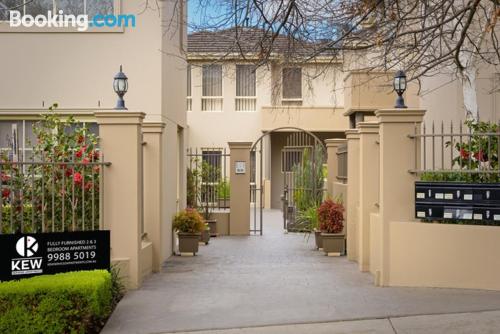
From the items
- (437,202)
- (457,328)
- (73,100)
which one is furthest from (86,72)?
(457,328)

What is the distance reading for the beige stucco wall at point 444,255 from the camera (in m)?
9.77

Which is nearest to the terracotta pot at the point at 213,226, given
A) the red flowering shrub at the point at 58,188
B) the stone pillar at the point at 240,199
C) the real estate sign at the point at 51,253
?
the stone pillar at the point at 240,199

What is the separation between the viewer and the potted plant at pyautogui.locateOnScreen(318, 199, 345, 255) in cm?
1474

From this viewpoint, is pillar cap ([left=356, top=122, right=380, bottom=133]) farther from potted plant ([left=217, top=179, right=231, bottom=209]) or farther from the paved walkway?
potted plant ([left=217, top=179, right=231, bottom=209])

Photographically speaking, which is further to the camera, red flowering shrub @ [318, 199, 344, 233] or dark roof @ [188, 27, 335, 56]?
red flowering shrub @ [318, 199, 344, 233]

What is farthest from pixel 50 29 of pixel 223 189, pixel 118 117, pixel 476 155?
pixel 223 189

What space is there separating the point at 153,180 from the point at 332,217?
4.25 meters

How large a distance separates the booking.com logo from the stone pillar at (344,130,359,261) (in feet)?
15.6

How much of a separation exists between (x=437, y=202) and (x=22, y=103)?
7.92 meters

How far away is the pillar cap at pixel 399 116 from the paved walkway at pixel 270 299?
2.46 m

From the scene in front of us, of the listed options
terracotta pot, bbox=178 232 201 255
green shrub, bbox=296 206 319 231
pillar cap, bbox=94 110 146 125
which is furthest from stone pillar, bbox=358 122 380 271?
green shrub, bbox=296 206 319 231

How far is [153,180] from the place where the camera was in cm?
1259

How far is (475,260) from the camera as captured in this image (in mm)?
9852

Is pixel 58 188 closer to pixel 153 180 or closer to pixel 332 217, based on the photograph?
pixel 153 180
